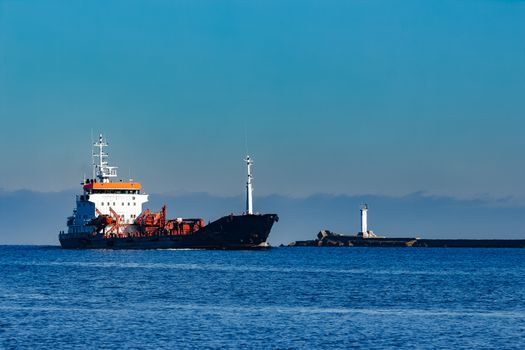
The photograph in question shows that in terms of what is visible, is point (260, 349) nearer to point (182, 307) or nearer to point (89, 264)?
point (182, 307)

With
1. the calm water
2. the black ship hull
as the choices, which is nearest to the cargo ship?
the black ship hull

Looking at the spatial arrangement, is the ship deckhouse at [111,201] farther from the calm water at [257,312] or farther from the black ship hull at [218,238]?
the calm water at [257,312]

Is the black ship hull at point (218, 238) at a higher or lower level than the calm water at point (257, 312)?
higher

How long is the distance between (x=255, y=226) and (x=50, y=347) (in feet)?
321

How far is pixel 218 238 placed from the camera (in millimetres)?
137500

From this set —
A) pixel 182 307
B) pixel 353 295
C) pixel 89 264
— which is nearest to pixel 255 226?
pixel 89 264

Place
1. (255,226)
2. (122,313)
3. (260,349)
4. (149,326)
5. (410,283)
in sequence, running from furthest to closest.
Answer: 1. (255,226)
2. (410,283)
3. (122,313)
4. (149,326)
5. (260,349)

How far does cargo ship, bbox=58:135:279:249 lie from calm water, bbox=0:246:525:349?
54026mm

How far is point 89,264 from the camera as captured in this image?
106438mm

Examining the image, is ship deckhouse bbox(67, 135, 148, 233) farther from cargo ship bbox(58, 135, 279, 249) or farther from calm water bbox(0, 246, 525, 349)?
calm water bbox(0, 246, 525, 349)

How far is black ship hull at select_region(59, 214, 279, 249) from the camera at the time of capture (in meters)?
134

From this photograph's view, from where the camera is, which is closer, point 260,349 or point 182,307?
point 260,349

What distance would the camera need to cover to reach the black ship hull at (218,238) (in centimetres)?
13400

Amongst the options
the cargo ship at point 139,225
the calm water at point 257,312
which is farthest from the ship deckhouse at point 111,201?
the calm water at point 257,312
